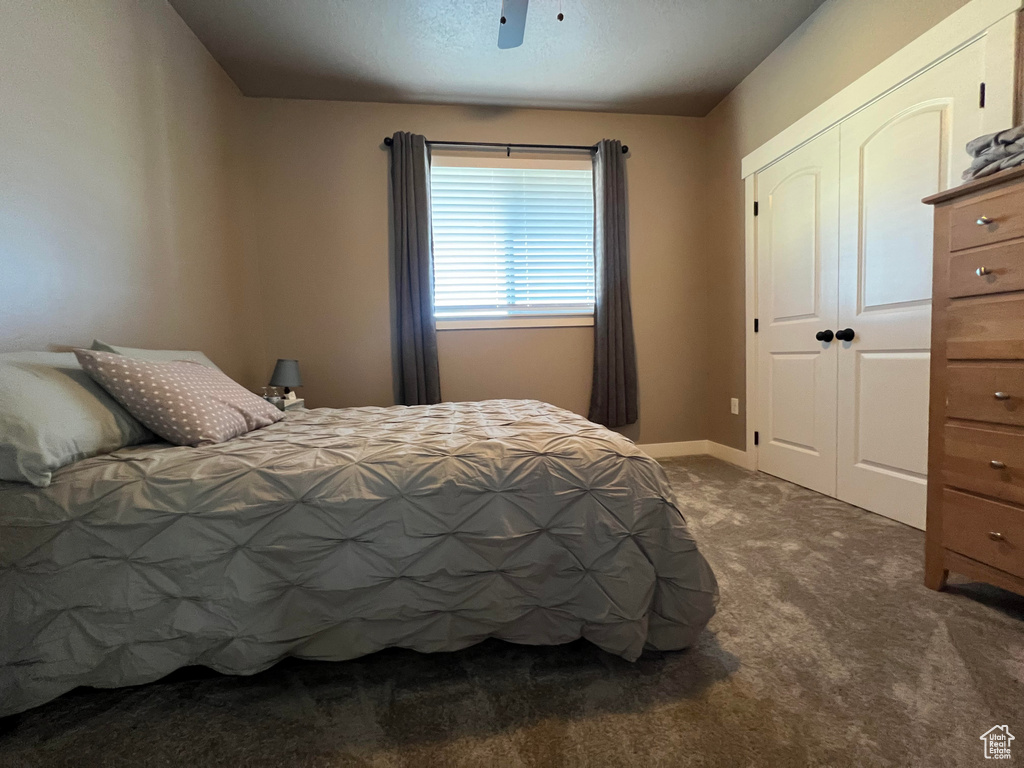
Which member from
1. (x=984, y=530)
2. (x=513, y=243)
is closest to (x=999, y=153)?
(x=984, y=530)

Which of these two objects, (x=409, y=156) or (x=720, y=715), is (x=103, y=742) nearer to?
(x=720, y=715)

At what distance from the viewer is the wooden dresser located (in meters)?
1.28

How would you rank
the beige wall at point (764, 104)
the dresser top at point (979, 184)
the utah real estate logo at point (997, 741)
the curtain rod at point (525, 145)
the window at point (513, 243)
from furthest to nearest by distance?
1. the window at point (513, 243)
2. the curtain rod at point (525, 145)
3. the beige wall at point (764, 104)
4. the dresser top at point (979, 184)
5. the utah real estate logo at point (997, 741)

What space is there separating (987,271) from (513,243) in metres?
2.66

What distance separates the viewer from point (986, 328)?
4.40 ft

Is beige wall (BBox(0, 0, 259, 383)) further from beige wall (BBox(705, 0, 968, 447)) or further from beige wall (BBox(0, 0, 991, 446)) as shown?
beige wall (BBox(705, 0, 968, 447))

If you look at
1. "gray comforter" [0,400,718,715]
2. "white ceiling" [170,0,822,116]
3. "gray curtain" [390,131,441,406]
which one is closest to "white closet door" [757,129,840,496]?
"white ceiling" [170,0,822,116]

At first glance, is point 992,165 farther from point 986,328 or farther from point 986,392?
point 986,392

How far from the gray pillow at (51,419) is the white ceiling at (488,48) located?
2.20m

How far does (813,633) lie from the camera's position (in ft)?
4.38

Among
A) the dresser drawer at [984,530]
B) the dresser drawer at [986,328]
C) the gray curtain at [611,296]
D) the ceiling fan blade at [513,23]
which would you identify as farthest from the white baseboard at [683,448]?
the ceiling fan blade at [513,23]

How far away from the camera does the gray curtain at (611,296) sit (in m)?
3.38

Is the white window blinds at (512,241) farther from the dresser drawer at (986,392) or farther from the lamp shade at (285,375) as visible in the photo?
the dresser drawer at (986,392)

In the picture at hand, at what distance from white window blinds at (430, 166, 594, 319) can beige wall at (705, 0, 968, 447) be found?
100 cm
